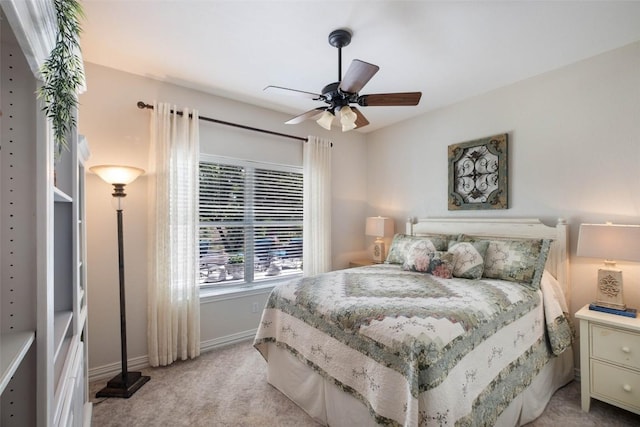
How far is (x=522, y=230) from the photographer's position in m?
2.85

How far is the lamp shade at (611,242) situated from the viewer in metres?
2.04

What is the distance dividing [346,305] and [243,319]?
1946 mm

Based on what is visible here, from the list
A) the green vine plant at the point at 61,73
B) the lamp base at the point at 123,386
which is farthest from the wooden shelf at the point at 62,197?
the lamp base at the point at 123,386

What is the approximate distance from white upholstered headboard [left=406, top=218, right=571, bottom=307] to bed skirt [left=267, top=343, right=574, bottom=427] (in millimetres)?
689

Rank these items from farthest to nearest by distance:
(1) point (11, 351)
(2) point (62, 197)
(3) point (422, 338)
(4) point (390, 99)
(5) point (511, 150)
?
(5) point (511, 150) < (4) point (390, 99) < (3) point (422, 338) < (2) point (62, 197) < (1) point (11, 351)

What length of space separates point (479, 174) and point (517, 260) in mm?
1151

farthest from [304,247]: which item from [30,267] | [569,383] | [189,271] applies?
[30,267]

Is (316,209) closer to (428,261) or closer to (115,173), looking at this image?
(428,261)

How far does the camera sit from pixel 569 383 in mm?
2510

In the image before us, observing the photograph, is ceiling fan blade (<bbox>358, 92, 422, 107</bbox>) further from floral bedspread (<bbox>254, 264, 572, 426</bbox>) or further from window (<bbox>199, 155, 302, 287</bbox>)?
window (<bbox>199, 155, 302, 287</bbox>)

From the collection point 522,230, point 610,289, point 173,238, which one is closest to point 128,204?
point 173,238

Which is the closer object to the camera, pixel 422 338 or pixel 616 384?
pixel 422 338

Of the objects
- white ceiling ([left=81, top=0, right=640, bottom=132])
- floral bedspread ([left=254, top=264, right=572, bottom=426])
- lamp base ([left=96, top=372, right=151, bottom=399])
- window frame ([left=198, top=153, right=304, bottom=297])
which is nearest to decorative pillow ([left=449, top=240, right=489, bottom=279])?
floral bedspread ([left=254, top=264, right=572, bottom=426])

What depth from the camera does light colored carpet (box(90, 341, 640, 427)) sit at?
2018 millimetres
